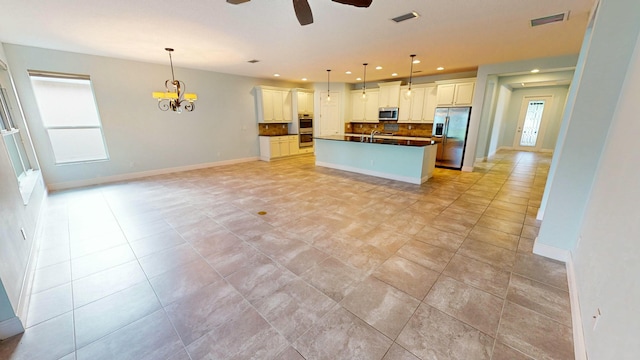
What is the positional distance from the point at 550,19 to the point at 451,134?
12.2 feet

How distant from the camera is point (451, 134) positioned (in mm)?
6656

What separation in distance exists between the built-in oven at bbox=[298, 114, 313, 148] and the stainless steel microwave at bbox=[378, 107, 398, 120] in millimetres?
2578

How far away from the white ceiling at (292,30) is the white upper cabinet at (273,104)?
2448mm

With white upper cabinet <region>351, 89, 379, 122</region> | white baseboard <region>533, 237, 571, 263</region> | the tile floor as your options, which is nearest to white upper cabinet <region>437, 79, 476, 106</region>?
white upper cabinet <region>351, 89, 379, 122</region>

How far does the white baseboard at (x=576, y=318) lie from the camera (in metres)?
1.46

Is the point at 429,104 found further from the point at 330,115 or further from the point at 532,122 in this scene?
the point at 532,122

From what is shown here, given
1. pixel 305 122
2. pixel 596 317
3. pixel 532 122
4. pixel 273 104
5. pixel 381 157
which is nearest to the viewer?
pixel 596 317

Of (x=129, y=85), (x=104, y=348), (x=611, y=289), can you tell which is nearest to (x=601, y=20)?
(x=611, y=289)

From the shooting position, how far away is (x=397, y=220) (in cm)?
346

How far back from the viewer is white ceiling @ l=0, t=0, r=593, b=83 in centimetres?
273

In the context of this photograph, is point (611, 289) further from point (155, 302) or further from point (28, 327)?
point (28, 327)

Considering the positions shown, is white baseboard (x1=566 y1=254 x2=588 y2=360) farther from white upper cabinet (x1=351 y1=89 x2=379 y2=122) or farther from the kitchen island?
white upper cabinet (x1=351 y1=89 x2=379 y2=122)

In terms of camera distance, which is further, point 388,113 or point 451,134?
point 388,113

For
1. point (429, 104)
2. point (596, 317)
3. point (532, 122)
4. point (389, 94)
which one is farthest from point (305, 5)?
point (532, 122)
